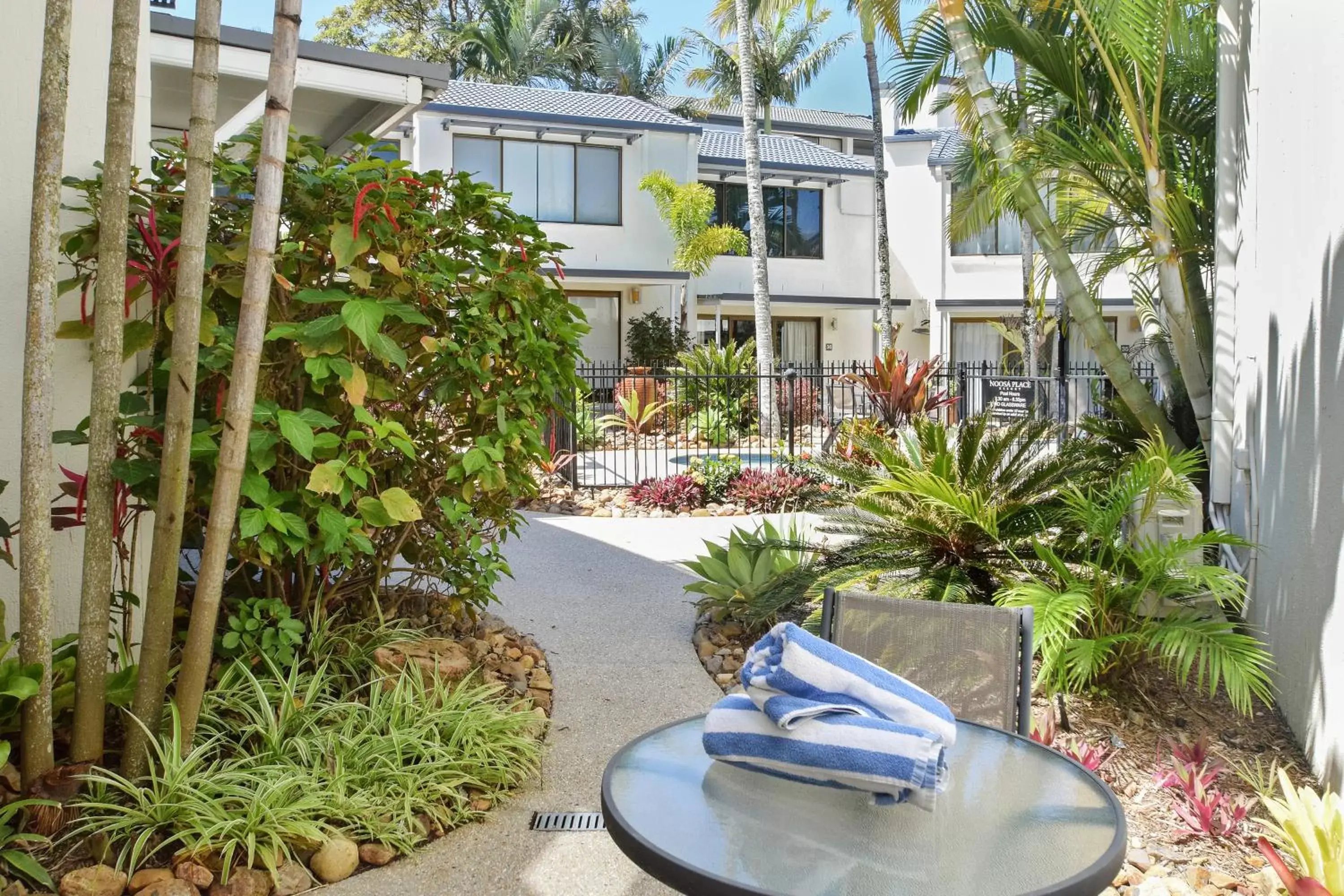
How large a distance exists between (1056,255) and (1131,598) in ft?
8.13

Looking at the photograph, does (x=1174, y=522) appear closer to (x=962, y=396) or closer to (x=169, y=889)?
(x=169, y=889)

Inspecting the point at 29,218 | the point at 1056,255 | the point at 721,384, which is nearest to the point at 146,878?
the point at 29,218

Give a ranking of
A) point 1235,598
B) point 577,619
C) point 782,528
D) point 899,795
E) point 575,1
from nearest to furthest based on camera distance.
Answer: point 899,795, point 1235,598, point 577,619, point 782,528, point 575,1

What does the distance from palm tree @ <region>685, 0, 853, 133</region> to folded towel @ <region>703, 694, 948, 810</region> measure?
33.6 meters

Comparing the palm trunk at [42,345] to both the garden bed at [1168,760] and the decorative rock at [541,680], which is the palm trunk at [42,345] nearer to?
the decorative rock at [541,680]

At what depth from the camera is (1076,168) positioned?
6387 mm

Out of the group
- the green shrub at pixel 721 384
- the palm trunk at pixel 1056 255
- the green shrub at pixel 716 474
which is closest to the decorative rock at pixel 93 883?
the palm trunk at pixel 1056 255

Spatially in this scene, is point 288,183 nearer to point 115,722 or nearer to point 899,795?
point 115,722

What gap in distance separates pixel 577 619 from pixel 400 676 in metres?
2.10

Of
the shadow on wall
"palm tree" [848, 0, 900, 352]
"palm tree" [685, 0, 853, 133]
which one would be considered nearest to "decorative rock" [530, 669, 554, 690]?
the shadow on wall

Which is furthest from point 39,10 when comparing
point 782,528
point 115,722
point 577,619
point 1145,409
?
point 1145,409

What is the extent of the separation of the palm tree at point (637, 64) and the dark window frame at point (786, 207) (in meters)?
13.4

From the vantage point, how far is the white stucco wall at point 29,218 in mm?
3709

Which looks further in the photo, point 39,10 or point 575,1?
point 575,1
